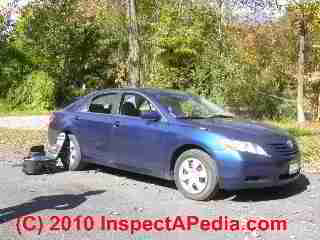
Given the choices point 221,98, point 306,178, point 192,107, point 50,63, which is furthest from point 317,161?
point 50,63

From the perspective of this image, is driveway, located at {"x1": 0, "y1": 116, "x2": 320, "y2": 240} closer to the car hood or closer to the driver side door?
the driver side door

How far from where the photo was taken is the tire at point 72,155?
8945 mm

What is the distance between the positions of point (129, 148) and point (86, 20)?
22380 millimetres

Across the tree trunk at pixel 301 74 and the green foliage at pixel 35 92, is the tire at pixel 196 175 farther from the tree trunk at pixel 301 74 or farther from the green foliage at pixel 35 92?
the green foliage at pixel 35 92

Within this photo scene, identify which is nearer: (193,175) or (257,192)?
(193,175)

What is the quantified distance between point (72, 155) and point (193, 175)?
2.84 meters

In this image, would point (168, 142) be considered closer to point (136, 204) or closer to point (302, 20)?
point (136, 204)

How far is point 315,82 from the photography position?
22.6 meters

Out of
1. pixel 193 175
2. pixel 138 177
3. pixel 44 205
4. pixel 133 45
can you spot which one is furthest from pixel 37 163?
pixel 133 45

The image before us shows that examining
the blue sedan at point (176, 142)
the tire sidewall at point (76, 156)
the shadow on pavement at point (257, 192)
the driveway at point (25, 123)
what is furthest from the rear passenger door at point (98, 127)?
the driveway at point (25, 123)

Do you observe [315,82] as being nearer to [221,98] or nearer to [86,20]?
[221,98]

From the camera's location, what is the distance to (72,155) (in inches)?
357

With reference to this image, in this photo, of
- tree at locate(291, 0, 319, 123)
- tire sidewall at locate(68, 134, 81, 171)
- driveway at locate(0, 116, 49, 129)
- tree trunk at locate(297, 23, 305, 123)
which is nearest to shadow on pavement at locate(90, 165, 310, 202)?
tire sidewall at locate(68, 134, 81, 171)

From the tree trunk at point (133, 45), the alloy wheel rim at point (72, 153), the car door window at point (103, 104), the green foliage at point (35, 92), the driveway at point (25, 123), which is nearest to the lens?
the car door window at point (103, 104)
